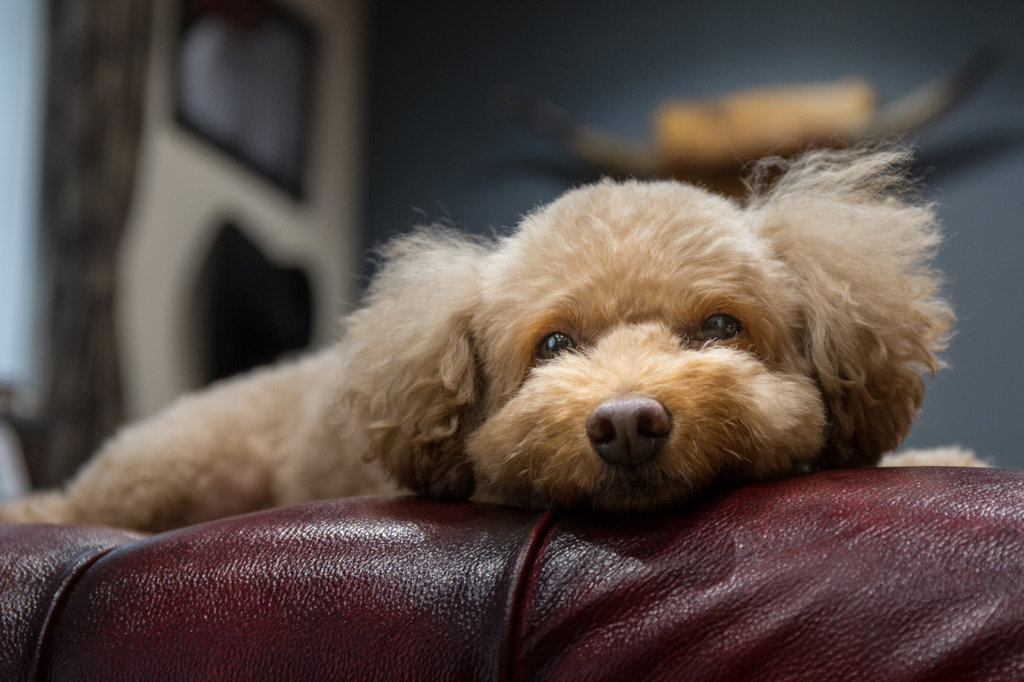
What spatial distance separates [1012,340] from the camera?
307 centimetres

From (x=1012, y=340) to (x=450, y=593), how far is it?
3.03 meters

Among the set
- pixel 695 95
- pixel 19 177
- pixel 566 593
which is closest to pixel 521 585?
pixel 566 593

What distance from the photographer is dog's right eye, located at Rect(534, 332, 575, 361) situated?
3.08 feet

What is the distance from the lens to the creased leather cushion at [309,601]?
0.61m

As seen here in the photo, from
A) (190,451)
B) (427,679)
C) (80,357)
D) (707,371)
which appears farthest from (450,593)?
(80,357)

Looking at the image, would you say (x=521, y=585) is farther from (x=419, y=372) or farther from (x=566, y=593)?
(x=419, y=372)

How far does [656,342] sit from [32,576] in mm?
586

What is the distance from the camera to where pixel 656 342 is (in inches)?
33.9

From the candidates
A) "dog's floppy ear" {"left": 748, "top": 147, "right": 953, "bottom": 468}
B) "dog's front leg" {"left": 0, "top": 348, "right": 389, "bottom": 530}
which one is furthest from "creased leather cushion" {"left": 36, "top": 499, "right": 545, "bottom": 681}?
"dog's front leg" {"left": 0, "top": 348, "right": 389, "bottom": 530}

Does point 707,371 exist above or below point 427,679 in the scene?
above

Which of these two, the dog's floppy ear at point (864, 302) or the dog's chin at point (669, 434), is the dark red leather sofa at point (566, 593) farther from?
the dog's floppy ear at point (864, 302)

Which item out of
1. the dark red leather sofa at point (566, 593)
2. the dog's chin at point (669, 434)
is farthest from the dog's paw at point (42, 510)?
the dog's chin at point (669, 434)

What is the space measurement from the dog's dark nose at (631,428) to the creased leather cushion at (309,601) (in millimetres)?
89

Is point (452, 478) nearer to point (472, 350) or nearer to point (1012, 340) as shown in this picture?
point (472, 350)
